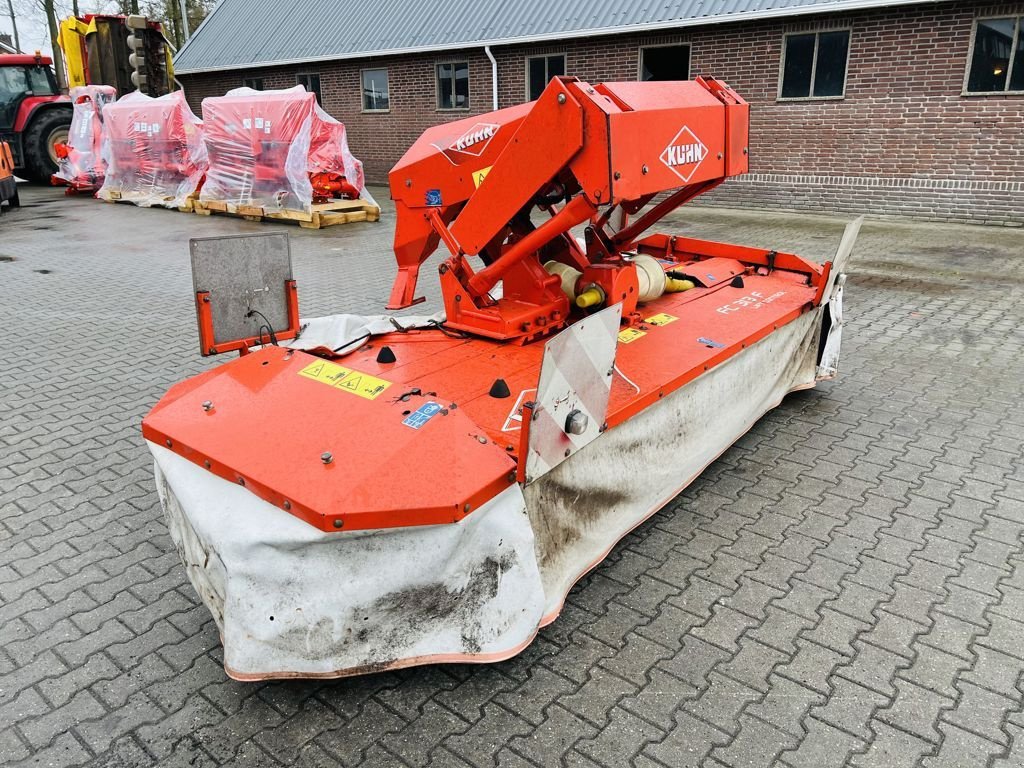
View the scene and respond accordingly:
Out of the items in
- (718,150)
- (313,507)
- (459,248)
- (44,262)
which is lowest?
(44,262)

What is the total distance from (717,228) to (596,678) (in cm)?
995

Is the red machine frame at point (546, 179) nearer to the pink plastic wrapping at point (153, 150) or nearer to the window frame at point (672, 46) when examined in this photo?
the window frame at point (672, 46)

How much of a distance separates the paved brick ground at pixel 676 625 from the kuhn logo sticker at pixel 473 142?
1900 mm

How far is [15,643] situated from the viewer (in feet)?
9.39

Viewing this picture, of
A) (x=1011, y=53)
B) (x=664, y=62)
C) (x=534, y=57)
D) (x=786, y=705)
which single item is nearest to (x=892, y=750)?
(x=786, y=705)

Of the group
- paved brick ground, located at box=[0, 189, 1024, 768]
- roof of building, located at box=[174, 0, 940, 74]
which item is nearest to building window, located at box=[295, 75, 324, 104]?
roof of building, located at box=[174, 0, 940, 74]

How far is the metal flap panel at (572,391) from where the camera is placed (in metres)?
2.49

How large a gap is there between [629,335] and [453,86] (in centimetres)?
1333

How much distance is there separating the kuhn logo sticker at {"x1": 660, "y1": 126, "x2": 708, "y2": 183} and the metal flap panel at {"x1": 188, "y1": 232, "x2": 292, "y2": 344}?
1.74m

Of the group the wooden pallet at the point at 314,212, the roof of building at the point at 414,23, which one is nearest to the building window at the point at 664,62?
the roof of building at the point at 414,23

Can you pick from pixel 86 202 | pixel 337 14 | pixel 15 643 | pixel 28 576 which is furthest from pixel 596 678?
pixel 337 14

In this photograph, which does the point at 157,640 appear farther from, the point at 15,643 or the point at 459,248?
the point at 459,248

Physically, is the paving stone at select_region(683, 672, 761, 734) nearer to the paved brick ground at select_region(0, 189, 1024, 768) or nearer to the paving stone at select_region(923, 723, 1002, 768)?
the paved brick ground at select_region(0, 189, 1024, 768)

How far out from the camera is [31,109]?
53.4ft
